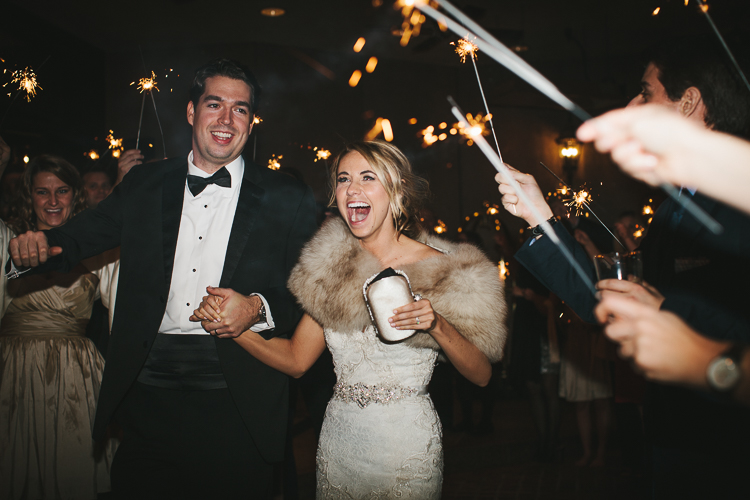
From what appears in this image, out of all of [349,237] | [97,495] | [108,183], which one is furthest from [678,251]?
[108,183]

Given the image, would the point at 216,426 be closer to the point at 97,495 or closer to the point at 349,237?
the point at 349,237

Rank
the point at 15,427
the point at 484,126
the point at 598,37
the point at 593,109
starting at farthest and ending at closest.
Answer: the point at 484,126
the point at 598,37
the point at 593,109
the point at 15,427

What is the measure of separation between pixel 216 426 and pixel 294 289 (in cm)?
60

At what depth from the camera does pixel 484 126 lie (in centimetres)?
820

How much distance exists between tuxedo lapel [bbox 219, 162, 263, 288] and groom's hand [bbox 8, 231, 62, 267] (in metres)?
0.61

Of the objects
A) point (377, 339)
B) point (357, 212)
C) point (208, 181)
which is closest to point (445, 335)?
point (377, 339)

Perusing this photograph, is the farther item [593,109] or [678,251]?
[593,109]

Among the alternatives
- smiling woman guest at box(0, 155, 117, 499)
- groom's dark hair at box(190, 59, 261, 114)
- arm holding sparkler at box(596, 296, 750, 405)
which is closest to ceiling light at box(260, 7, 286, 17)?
smiling woman guest at box(0, 155, 117, 499)

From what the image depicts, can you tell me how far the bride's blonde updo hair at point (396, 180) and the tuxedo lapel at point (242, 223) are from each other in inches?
13.0

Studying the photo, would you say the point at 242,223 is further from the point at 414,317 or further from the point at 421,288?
the point at 414,317

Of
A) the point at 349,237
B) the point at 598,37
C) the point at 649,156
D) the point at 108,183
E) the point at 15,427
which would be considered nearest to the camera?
the point at 649,156

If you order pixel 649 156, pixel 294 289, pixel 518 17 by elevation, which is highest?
pixel 518 17

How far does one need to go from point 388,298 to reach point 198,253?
2.99 feet

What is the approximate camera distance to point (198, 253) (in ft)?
6.48
